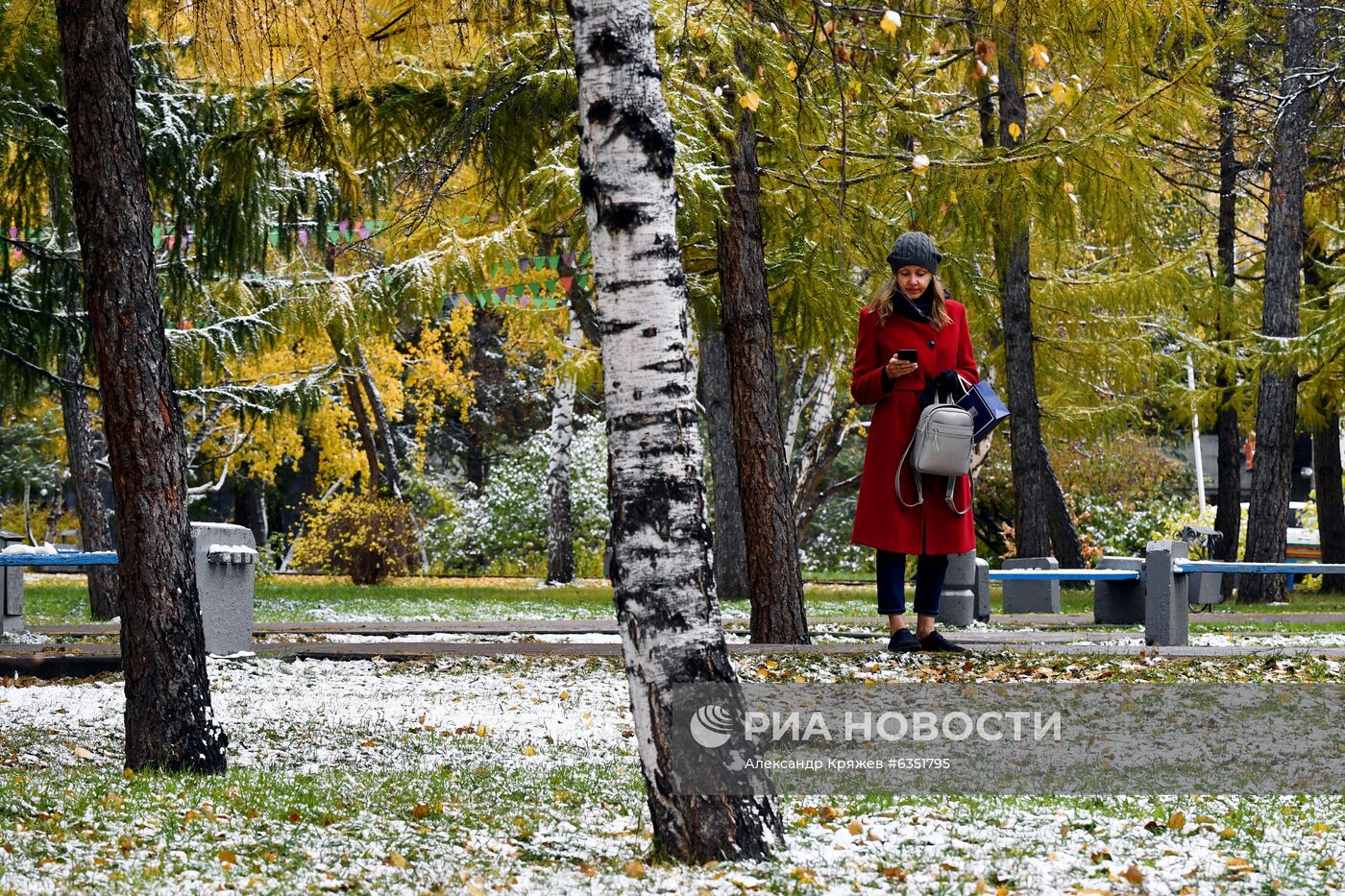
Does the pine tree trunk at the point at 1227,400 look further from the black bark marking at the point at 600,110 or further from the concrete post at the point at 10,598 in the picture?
the black bark marking at the point at 600,110

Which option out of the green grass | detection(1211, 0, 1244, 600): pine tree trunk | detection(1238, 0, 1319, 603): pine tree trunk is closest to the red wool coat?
the green grass

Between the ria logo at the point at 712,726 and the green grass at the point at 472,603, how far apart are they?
9390mm

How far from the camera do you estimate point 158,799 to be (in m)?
5.33

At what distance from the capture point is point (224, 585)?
987cm

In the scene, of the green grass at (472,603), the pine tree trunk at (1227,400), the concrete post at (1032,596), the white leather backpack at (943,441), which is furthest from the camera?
the pine tree trunk at (1227,400)

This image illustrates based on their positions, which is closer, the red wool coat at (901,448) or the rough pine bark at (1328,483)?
the red wool coat at (901,448)

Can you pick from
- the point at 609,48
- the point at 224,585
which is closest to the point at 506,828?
the point at 609,48

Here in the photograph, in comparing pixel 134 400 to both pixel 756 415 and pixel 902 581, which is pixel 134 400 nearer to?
pixel 902 581

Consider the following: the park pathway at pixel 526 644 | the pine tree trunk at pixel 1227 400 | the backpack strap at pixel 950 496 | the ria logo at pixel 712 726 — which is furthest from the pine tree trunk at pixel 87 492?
the pine tree trunk at pixel 1227 400

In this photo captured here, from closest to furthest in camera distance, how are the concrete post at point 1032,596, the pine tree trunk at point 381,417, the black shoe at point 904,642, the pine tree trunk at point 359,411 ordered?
the black shoe at point 904,642 → the concrete post at point 1032,596 → the pine tree trunk at point 359,411 → the pine tree trunk at point 381,417

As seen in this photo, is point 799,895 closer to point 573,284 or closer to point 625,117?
point 625,117

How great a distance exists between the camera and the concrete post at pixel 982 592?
12.6 metres

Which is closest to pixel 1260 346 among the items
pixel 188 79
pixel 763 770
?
pixel 188 79

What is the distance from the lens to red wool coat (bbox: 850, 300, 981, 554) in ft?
24.3
